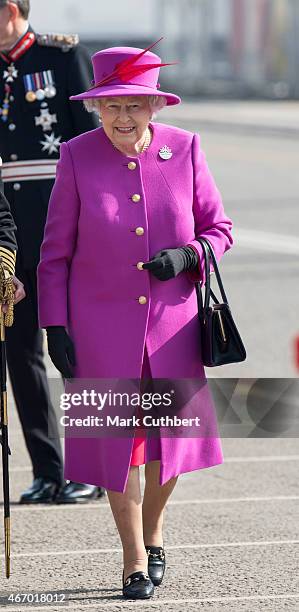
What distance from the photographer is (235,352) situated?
16.8ft

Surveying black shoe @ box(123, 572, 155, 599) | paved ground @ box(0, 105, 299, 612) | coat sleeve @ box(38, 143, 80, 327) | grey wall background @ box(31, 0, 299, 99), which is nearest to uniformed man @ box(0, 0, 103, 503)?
paved ground @ box(0, 105, 299, 612)

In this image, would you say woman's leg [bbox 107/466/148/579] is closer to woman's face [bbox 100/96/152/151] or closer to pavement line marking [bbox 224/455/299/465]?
woman's face [bbox 100/96/152/151]

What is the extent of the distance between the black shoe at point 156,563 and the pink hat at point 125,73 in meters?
1.51

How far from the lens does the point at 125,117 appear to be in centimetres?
508

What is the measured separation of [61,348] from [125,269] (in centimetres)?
33

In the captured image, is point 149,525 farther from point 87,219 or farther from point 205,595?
point 87,219

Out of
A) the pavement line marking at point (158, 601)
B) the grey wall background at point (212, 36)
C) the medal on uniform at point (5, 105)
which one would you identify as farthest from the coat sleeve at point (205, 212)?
the grey wall background at point (212, 36)

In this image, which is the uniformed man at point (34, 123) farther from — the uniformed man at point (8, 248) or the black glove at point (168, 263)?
the black glove at point (168, 263)

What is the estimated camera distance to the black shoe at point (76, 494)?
6.47 meters

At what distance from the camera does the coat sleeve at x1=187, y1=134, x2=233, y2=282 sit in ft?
17.1

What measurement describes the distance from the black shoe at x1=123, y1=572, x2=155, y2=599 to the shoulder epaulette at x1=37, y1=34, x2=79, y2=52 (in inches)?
93.0

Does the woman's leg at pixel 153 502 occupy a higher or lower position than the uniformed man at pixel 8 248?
lower

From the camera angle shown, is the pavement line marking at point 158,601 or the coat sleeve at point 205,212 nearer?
the pavement line marking at point 158,601

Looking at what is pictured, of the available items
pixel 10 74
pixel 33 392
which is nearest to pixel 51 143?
pixel 10 74
